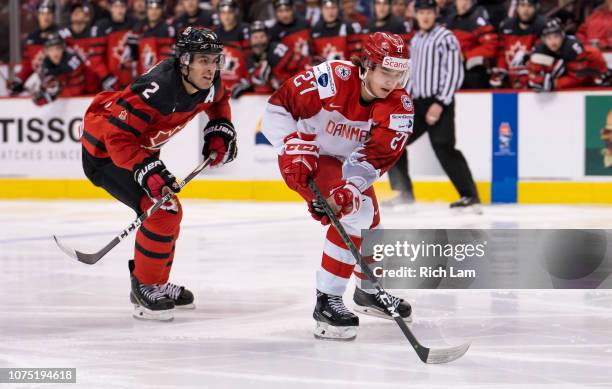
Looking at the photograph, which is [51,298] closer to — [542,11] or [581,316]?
[581,316]

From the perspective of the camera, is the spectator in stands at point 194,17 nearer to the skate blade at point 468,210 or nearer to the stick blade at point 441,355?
the skate blade at point 468,210

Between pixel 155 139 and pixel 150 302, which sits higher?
pixel 155 139

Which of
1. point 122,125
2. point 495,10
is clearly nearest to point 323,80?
point 122,125

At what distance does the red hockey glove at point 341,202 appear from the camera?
3.36 m

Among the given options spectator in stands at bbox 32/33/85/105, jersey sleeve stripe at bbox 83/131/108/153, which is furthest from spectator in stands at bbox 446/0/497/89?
jersey sleeve stripe at bbox 83/131/108/153

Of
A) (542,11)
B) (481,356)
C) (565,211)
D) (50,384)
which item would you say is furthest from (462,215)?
(50,384)

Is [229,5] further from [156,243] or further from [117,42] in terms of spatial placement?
[156,243]

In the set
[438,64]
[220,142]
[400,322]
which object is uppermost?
[220,142]

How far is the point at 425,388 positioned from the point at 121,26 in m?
7.49

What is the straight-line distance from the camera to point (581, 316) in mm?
3725

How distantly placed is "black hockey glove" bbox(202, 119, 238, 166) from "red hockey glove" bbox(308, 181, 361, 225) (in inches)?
26.1

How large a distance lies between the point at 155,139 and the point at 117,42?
5.97 metres

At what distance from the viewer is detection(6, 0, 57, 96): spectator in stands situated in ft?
31.8

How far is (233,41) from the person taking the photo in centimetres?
911
